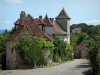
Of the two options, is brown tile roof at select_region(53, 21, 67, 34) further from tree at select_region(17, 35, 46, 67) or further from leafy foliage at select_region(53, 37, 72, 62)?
tree at select_region(17, 35, 46, 67)

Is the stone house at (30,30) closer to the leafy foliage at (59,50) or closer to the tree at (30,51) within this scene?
the leafy foliage at (59,50)

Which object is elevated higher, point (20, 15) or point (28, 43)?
point (20, 15)

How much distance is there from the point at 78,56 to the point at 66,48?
22229mm

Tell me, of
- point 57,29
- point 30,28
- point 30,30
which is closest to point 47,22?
point 57,29

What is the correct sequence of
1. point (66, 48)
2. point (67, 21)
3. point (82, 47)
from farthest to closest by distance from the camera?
point (82, 47) → point (67, 21) → point (66, 48)

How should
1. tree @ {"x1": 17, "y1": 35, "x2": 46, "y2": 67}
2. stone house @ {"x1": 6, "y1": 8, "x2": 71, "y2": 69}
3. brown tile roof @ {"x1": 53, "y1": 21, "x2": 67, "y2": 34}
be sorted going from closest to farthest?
tree @ {"x1": 17, "y1": 35, "x2": 46, "y2": 67}, stone house @ {"x1": 6, "y1": 8, "x2": 71, "y2": 69}, brown tile roof @ {"x1": 53, "y1": 21, "x2": 67, "y2": 34}

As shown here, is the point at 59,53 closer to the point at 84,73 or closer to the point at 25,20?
the point at 25,20

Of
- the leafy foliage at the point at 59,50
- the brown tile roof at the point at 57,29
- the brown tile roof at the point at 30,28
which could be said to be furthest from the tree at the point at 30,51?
the brown tile roof at the point at 57,29

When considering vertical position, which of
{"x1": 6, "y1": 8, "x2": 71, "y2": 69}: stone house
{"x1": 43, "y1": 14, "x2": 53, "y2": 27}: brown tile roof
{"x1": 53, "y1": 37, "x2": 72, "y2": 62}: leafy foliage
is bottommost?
{"x1": 53, "y1": 37, "x2": 72, "y2": 62}: leafy foliage

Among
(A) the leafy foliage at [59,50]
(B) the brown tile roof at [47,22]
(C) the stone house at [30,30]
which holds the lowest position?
(A) the leafy foliage at [59,50]

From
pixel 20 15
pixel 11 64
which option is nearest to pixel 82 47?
pixel 20 15

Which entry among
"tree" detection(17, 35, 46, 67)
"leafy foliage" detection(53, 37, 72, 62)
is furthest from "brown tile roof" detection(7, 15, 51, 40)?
"leafy foliage" detection(53, 37, 72, 62)

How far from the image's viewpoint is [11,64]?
4591 centimetres

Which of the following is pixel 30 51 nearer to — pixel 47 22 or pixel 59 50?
pixel 59 50
